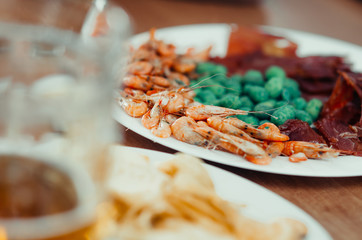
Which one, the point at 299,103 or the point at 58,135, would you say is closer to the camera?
the point at 58,135

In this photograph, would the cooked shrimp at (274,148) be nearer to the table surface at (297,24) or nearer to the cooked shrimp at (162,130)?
the table surface at (297,24)

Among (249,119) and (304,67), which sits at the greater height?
(304,67)

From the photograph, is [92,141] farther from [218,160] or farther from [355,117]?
[355,117]

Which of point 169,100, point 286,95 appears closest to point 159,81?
point 169,100

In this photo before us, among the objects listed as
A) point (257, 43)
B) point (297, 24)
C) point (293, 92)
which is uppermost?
point (297, 24)

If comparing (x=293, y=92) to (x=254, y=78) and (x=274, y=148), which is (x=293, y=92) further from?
(x=274, y=148)

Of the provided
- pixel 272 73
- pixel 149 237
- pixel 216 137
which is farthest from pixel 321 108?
pixel 149 237
